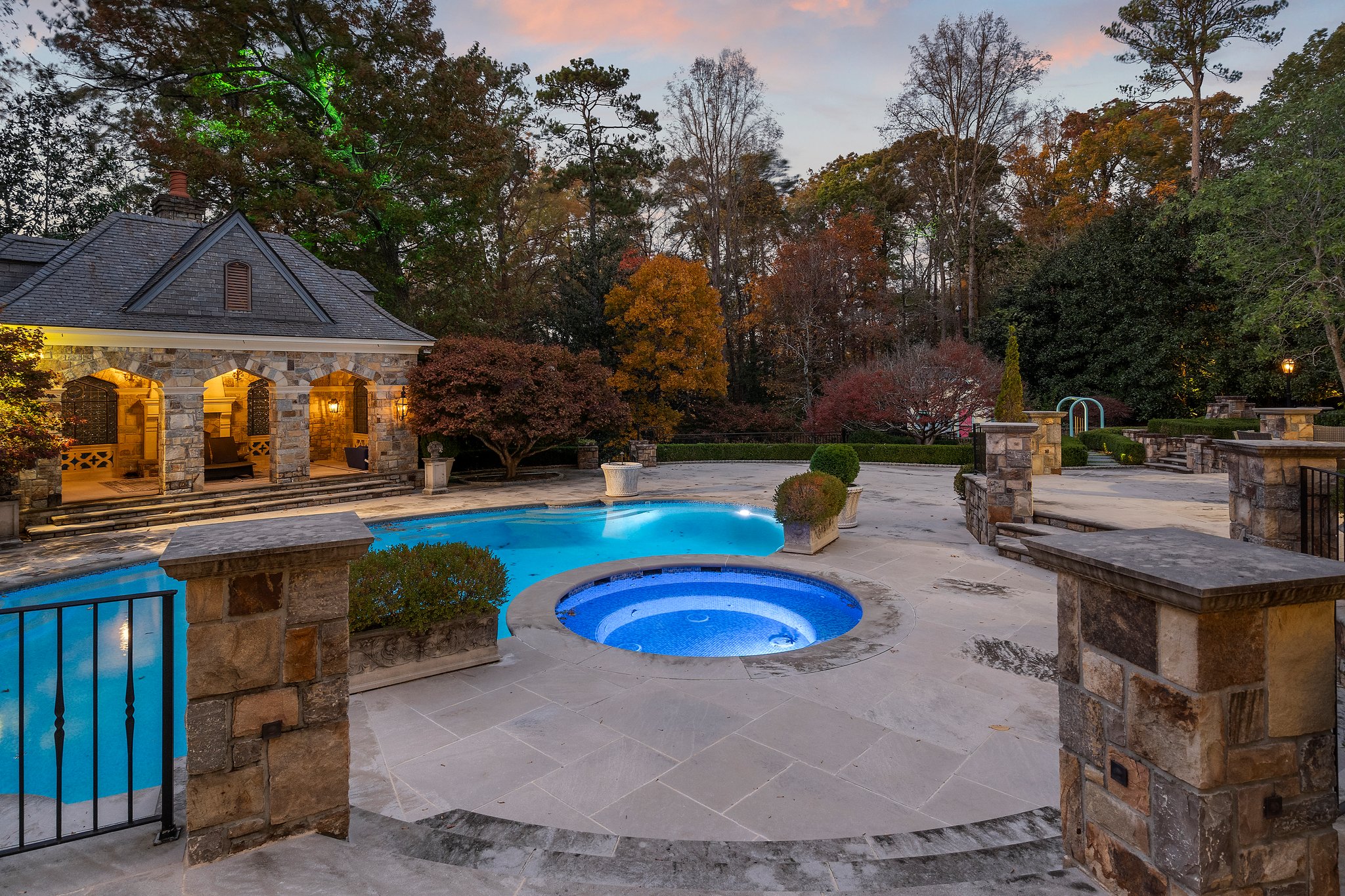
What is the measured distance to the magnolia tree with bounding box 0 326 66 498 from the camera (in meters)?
10.7

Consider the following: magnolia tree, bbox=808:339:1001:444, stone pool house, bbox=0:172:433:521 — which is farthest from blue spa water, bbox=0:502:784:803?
magnolia tree, bbox=808:339:1001:444

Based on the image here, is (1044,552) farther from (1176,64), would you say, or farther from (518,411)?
(1176,64)

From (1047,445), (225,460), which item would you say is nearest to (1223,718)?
(1047,445)

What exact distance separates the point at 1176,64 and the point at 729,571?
3032 centimetres

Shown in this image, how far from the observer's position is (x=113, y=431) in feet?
59.4

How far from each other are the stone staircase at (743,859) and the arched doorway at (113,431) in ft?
61.3

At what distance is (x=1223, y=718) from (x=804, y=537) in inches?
303

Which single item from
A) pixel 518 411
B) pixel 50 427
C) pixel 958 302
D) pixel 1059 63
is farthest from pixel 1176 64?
→ pixel 50 427

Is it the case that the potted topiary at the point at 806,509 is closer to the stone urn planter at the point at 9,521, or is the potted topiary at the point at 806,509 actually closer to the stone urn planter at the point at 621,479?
the stone urn planter at the point at 621,479

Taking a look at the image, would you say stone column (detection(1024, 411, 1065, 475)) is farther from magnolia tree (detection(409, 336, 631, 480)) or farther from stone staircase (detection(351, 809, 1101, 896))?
stone staircase (detection(351, 809, 1101, 896))

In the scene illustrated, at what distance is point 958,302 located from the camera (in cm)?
3092

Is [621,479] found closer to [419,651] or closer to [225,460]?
[419,651]

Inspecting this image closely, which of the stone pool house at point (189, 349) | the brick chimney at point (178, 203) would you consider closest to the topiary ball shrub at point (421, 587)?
the stone pool house at point (189, 349)

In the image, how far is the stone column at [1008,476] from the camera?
398 inches
